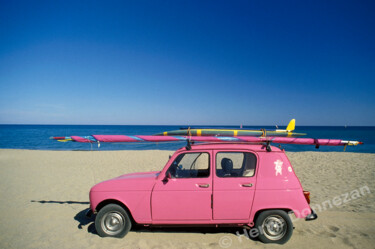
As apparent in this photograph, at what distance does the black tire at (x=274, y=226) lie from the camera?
4.00 meters

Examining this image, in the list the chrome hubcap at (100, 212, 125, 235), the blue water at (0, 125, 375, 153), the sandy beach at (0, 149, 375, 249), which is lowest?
the blue water at (0, 125, 375, 153)

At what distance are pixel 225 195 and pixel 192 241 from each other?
1282mm

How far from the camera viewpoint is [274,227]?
4098 millimetres

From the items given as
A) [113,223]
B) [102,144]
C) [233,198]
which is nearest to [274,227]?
[233,198]

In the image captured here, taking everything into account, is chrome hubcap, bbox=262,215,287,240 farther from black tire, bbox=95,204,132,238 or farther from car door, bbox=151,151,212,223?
black tire, bbox=95,204,132,238

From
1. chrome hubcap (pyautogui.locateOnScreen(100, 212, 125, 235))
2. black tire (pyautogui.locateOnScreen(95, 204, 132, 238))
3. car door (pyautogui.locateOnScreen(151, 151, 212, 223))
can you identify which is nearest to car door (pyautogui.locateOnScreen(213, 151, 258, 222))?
car door (pyautogui.locateOnScreen(151, 151, 212, 223))

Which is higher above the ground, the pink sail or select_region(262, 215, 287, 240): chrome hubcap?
the pink sail

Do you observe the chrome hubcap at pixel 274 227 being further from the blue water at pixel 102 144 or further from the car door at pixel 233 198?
the blue water at pixel 102 144

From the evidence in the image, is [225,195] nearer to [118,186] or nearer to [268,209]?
[268,209]

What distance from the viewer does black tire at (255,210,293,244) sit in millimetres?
4000

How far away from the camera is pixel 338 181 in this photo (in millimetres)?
9344

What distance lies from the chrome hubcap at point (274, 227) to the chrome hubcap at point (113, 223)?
10.1ft

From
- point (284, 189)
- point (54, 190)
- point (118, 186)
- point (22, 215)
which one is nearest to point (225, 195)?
point (284, 189)

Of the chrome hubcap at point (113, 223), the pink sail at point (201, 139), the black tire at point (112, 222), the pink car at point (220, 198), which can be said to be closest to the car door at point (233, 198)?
the pink car at point (220, 198)
